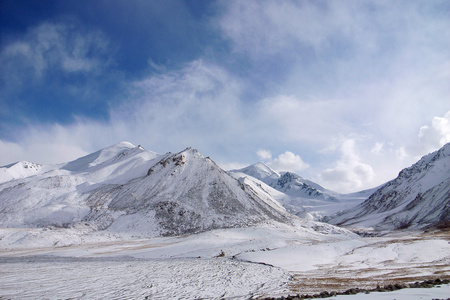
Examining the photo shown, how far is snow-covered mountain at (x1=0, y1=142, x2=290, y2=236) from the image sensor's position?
7862cm

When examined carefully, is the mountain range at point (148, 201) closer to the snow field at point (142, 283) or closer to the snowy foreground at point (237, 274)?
the snowy foreground at point (237, 274)

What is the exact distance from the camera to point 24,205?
8525cm

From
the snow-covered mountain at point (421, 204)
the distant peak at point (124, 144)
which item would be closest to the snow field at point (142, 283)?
the snow-covered mountain at point (421, 204)

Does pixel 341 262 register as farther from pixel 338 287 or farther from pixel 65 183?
pixel 65 183

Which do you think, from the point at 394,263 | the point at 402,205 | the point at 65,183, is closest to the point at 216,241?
the point at 394,263

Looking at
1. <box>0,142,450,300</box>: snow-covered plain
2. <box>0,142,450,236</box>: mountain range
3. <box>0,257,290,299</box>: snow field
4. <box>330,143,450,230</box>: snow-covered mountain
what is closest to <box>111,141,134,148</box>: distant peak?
<box>0,142,450,300</box>: snow-covered plain

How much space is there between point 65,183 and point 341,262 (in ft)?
342

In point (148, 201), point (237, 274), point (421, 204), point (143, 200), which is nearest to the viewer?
point (237, 274)

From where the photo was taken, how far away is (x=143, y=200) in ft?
296

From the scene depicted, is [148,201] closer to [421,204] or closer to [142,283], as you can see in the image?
[142,283]

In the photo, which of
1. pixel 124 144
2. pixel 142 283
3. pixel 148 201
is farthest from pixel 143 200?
pixel 124 144

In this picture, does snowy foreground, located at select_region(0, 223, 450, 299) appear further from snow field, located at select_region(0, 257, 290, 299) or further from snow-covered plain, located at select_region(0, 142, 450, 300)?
snow-covered plain, located at select_region(0, 142, 450, 300)

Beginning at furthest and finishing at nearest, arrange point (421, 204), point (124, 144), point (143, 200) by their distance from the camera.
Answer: point (124, 144) → point (421, 204) → point (143, 200)

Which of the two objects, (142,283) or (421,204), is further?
(421,204)
